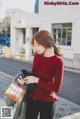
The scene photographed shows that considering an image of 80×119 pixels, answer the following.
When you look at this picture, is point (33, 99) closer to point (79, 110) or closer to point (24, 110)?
point (24, 110)

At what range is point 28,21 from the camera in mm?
18578

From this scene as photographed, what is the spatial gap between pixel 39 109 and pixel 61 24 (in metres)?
12.9

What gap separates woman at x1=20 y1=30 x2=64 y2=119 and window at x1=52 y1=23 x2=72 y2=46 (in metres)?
12.2

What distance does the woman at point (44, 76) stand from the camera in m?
2.37

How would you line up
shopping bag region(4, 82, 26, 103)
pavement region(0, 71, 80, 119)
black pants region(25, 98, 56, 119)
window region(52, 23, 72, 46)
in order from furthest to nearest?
window region(52, 23, 72, 46) → pavement region(0, 71, 80, 119) → black pants region(25, 98, 56, 119) → shopping bag region(4, 82, 26, 103)

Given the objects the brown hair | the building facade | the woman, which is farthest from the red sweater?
the building facade

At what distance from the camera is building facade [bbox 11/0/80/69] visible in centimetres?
1384

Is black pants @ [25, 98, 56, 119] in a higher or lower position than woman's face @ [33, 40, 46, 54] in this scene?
lower

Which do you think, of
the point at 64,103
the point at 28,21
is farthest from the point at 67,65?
the point at 64,103

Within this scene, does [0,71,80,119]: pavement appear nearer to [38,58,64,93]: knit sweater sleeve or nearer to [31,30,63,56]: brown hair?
[38,58,64,93]: knit sweater sleeve

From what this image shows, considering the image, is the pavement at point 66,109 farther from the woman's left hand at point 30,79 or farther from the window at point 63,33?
the window at point 63,33

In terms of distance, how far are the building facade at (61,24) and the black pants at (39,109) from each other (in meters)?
9.66

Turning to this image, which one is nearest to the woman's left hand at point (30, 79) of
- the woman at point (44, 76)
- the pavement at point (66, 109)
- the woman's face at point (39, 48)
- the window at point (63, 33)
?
the woman at point (44, 76)

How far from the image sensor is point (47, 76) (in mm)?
2422
